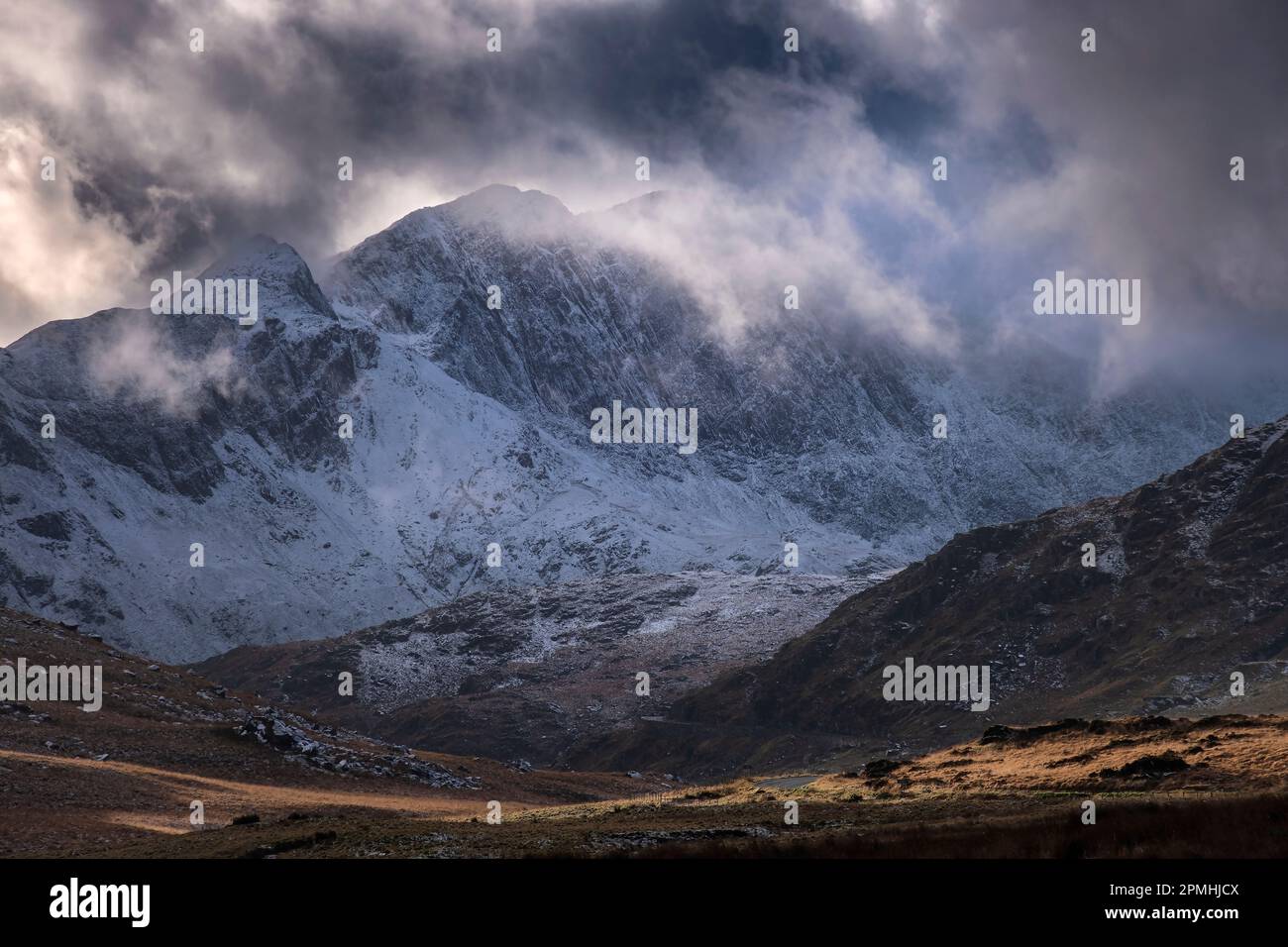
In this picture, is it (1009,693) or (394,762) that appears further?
(1009,693)

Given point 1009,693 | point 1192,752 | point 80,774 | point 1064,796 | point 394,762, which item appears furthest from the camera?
point 1009,693

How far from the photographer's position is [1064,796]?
45.8 m

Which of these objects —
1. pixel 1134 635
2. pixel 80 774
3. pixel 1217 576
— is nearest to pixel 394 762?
pixel 80 774

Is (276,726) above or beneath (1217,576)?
beneath
